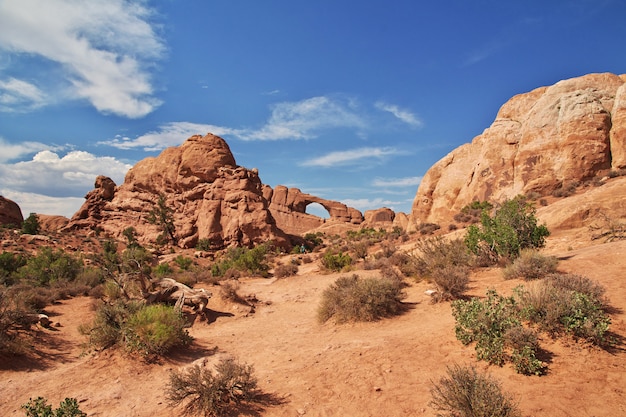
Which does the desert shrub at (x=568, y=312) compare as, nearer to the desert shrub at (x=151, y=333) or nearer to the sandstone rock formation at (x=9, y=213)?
the desert shrub at (x=151, y=333)

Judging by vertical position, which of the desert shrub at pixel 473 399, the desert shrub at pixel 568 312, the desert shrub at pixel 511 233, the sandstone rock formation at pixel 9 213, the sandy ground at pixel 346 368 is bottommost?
the sandy ground at pixel 346 368

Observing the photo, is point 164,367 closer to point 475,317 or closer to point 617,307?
point 475,317

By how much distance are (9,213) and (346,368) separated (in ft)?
192

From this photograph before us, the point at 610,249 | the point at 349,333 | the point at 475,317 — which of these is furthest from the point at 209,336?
the point at 610,249

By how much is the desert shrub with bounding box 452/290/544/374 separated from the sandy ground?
146 mm

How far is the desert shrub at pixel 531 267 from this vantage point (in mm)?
8500

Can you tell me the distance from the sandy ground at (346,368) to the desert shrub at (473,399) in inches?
17.9

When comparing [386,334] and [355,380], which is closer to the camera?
[355,380]

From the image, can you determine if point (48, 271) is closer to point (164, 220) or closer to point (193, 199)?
point (164, 220)

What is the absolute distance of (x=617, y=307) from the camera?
20.0 ft

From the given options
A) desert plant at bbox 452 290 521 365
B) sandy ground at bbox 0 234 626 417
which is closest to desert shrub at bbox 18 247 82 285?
sandy ground at bbox 0 234 626 417

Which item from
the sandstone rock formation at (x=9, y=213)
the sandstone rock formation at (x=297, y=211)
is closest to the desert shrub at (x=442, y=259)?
the sandstone rock formation at (x=9, y=213)

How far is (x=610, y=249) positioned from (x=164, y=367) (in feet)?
39.3

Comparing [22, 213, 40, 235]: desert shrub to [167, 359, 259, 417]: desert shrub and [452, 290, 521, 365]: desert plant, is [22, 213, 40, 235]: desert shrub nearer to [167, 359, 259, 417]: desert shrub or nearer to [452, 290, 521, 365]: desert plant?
[167, 359, 259, 417]: desert shrub
